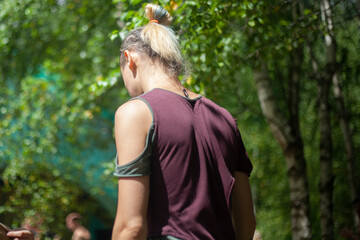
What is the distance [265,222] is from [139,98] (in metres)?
11.7

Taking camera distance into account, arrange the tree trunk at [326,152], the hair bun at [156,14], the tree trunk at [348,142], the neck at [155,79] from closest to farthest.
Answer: the neck at [155,79], the hair bun at [156,14], the tree trunk at [326,152], the tree trunk at [348,142]

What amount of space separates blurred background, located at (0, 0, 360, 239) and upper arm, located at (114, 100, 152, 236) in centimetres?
295

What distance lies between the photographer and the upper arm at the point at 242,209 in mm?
2014

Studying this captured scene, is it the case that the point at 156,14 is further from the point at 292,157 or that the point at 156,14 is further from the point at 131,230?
the point at 292,157

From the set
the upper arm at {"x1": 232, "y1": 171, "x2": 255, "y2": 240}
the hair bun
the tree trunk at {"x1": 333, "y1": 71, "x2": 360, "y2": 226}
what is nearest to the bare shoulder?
the upper arm at {"x1": 232, "y1": 171, "x2": 255, "y2": 240}

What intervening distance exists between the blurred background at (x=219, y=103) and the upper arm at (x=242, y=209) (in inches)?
111

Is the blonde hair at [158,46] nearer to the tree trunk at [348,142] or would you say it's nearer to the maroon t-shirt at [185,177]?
the maroon t-shirt at [185,177]

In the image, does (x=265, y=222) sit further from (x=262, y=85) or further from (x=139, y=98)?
(x=139, y=98)

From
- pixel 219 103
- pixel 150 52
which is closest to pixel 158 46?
pixel 150 52

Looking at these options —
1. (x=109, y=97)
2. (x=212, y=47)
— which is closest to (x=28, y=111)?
(x=109, y=97)

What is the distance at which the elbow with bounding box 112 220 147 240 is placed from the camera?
1.70m

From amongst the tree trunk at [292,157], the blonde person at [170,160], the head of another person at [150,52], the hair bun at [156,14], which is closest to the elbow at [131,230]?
the blonde person at [170,160]

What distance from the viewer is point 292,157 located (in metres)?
7.14

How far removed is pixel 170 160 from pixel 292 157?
5.57 metres
